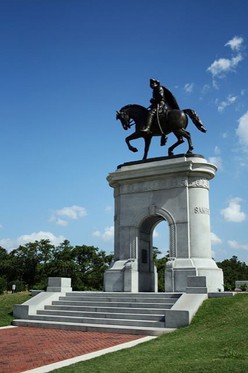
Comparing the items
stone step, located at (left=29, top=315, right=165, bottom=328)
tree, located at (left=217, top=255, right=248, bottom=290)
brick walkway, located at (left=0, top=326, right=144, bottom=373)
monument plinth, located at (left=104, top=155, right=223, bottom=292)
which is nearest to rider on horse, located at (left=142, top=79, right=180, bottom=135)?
monument plinth, located at (left=104, top=155, right=223, bottom=292)

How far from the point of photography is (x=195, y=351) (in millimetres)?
9164

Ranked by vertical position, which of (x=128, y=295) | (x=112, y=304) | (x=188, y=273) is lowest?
(x=112, y=304)

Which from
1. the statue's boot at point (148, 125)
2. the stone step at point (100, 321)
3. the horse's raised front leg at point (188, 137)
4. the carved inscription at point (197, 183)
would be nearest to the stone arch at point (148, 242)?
the carved inscription at point (197, 183)

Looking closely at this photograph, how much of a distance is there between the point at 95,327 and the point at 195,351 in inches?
207

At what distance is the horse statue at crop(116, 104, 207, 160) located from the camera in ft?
68.4

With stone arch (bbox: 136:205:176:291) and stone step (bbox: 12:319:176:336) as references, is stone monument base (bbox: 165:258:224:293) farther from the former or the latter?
stone step (bbox: 12:319:176:336)

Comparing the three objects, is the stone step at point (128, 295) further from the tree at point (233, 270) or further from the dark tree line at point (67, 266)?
the tree at point (233, 270)

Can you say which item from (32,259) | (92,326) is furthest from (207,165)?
(32,259)

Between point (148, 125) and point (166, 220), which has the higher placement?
point (148, 125)

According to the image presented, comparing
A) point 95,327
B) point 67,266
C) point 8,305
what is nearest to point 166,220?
point 95,327

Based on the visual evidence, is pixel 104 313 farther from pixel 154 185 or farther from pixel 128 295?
pixel 154 185

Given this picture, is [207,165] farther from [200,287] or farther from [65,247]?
[65,247]

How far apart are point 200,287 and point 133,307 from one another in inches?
106

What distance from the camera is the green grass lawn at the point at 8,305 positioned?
1639 cm
